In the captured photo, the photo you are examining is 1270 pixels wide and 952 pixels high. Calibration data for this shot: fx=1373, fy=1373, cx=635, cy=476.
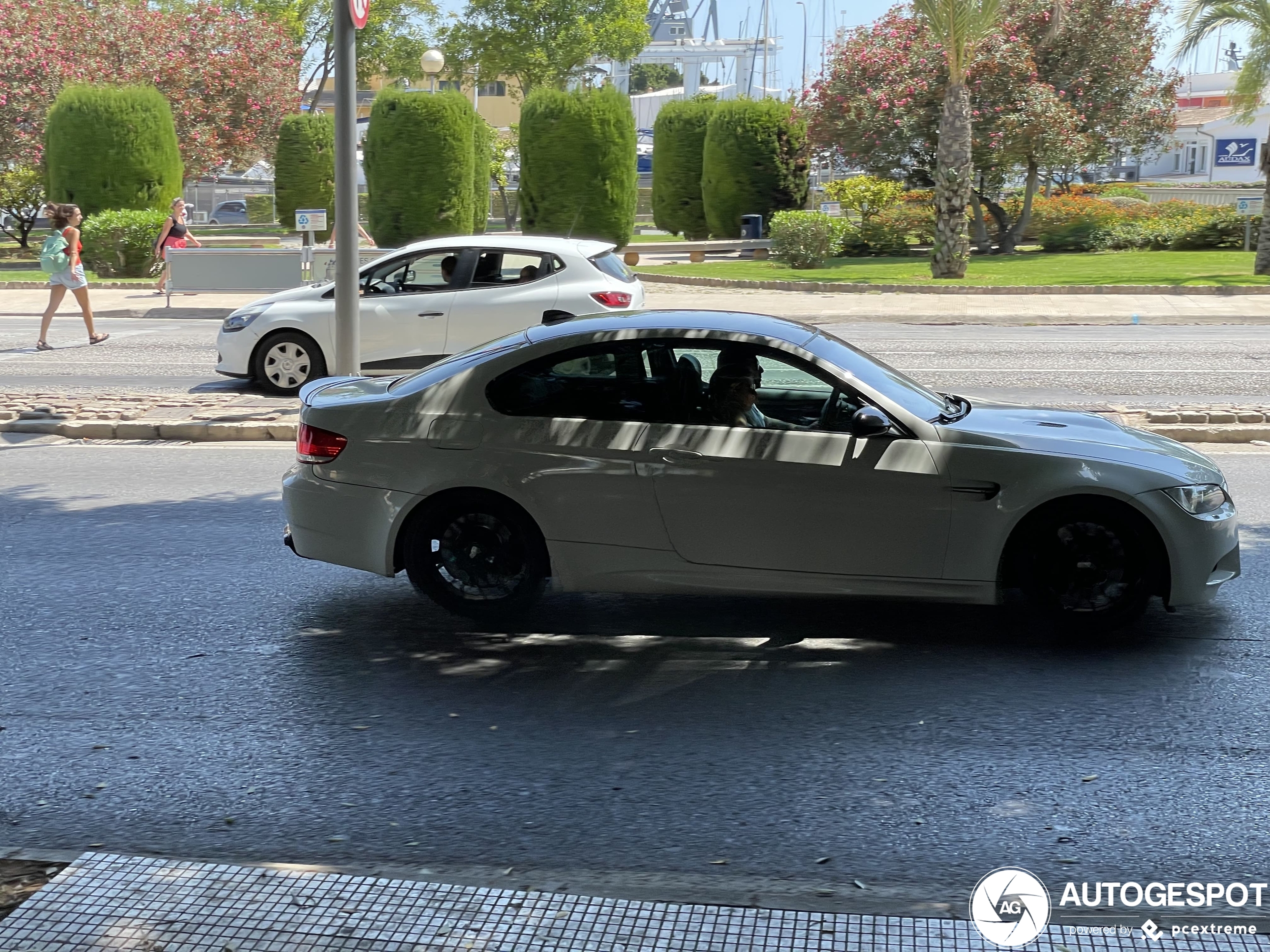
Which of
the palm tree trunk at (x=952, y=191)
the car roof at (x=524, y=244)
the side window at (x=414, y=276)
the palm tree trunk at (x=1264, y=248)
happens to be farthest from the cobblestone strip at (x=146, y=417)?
the palm tree trunk at (x=1264, y=248)

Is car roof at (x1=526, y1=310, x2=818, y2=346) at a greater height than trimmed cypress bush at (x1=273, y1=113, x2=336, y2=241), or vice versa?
trimmed cypress bush at (x1=273, y1=113, x2=336, y2=241)

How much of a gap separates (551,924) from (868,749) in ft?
5.56

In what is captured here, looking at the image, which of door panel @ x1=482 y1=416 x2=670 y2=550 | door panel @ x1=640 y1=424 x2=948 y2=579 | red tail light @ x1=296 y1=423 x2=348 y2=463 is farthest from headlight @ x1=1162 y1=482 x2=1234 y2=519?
red tail light @ x1=296 y1=423 x2=348 y2=463

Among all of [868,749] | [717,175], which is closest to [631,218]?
[717,175]

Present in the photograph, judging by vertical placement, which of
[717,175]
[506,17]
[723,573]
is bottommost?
[723,573]

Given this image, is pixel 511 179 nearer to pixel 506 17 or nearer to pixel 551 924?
pixel 506 17

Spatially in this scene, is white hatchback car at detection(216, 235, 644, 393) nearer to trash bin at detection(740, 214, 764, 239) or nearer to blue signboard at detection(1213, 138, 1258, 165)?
trash bin at detection(740, 214, 764, 239)

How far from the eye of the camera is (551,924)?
365 centimetres

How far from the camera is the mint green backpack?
16562mm

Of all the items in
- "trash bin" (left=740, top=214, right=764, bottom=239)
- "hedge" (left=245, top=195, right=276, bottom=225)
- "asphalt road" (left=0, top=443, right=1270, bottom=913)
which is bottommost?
"asphalt road" (left=0, top=443, right=1270, bottom=913)

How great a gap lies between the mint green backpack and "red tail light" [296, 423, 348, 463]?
11.6 meters

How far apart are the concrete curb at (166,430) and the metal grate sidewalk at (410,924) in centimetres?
757

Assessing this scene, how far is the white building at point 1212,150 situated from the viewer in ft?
234

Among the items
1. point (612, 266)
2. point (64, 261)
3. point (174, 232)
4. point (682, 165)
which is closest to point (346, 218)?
point (612, 266)
